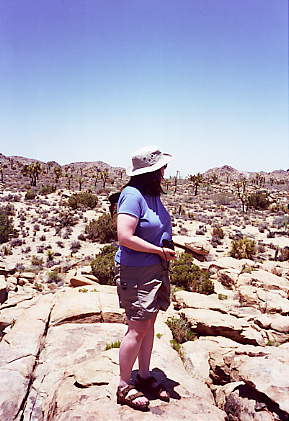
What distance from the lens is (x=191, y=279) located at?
837 centimetres

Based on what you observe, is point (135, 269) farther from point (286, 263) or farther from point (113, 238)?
point (113, 238)

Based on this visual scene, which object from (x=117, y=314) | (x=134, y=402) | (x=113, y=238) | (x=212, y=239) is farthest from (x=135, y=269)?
(x=212, y=239)

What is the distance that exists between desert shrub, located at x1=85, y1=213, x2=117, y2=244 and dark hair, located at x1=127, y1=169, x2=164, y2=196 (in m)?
13.1

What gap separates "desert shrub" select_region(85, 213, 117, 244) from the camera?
15.7 m

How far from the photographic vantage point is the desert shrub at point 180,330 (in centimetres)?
488

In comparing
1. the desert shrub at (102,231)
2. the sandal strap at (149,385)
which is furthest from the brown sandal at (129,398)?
the desert shrub at (102,231)

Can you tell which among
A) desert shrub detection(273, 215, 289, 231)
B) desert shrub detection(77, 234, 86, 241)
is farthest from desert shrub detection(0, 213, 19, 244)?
desert shrub detection(273, 215, 289, 231)

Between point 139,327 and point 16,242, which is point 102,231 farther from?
point 139,327

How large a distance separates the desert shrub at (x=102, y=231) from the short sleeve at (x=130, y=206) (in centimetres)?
1328

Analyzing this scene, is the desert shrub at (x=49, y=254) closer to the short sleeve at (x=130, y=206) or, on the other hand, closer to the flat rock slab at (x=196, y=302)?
the flat rock slab at (x=196, y=302)

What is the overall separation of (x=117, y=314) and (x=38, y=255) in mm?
9546

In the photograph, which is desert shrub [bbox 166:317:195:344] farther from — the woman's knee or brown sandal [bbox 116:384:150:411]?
the woman's knee

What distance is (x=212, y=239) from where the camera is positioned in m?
16.8

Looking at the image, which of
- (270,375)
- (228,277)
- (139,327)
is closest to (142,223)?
(139,327)
